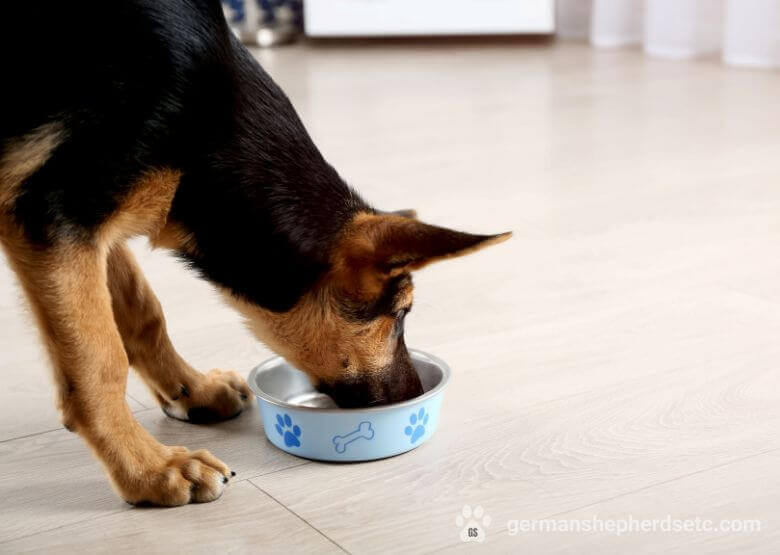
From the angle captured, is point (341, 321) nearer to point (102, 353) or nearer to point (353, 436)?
point (353, 436)

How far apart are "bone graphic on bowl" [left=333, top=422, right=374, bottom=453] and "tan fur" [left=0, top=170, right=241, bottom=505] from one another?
17 centimetres

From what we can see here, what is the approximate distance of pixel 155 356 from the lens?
6.32ft

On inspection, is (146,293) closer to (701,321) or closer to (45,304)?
(45,304)

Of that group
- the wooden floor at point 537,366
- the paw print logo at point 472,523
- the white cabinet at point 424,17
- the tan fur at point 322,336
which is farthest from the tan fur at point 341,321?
the white cabinet at point 424,17

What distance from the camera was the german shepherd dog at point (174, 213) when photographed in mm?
1550

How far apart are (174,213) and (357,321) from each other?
1.01ft

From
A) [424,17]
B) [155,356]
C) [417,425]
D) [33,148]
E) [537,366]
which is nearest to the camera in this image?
[33,148]

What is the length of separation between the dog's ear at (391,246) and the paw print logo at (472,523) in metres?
0.34

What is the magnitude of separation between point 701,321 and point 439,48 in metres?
4.07

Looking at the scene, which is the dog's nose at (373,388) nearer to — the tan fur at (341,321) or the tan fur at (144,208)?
the tan fur at (341,321)

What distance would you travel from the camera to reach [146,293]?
1.92 metres

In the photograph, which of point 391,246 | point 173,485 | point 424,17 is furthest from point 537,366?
point 424,17

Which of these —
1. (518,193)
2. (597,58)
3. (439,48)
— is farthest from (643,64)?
(518,193)

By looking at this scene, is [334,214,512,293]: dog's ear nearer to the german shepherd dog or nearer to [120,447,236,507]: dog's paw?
the german shepherd dog
